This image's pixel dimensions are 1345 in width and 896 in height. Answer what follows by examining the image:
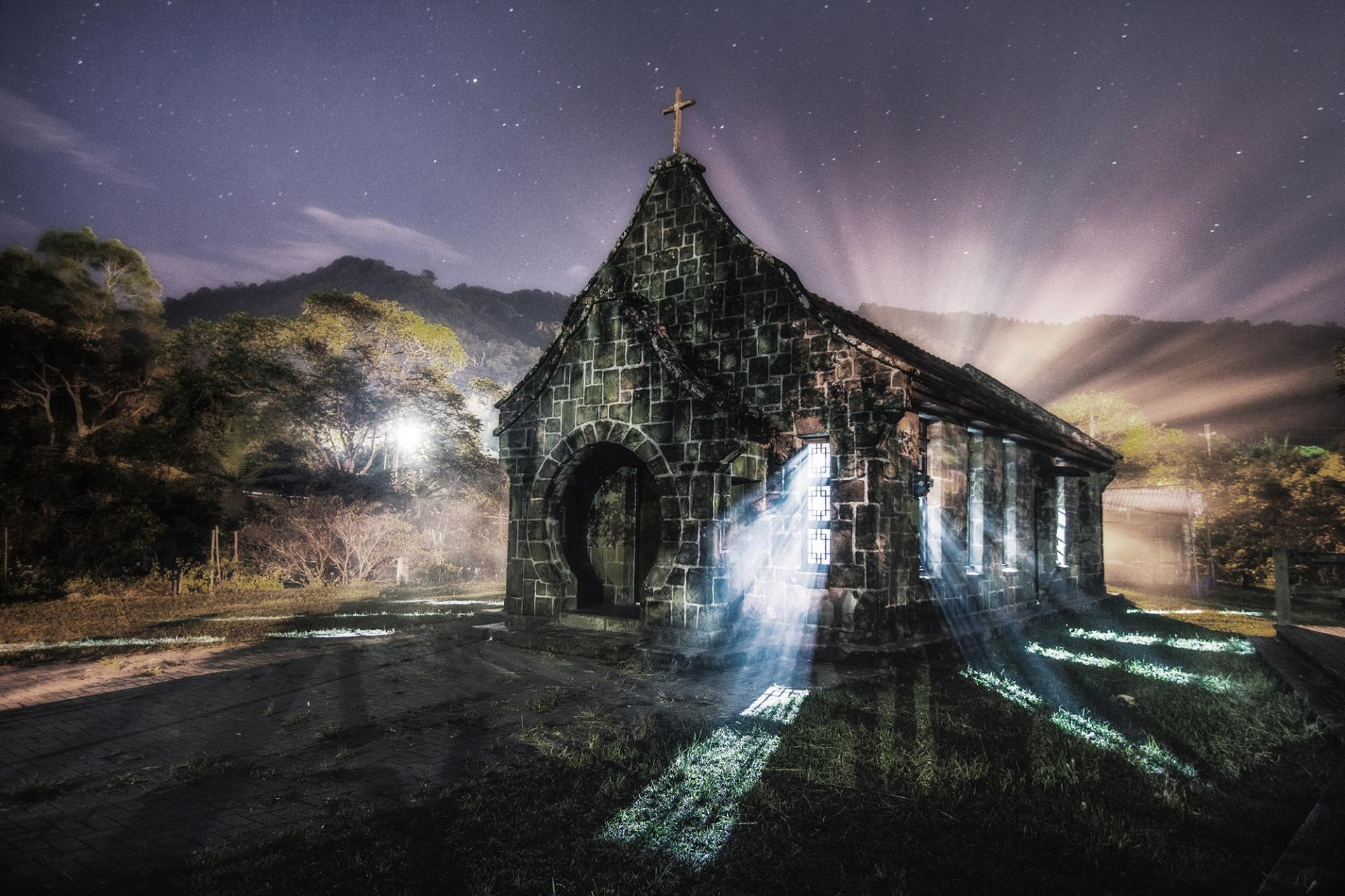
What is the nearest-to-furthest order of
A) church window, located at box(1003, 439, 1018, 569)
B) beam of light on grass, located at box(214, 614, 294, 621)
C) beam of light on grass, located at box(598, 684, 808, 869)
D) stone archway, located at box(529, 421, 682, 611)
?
1. beam of light on grass, located at box(598, 684, 808, 869)
2. stone archway, located at box(529, 421, 682, 611)
3. beam of light on grass, located at box(214, 614, 294, 621)
4. church window, located at box(1003, 439, 1018, 569)

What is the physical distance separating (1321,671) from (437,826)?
11025 mm

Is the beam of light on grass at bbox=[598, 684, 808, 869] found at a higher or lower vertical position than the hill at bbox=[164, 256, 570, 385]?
lower

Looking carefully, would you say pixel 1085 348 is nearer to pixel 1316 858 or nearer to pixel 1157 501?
pixel 1157 501

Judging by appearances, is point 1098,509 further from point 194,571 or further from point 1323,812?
point 194,571

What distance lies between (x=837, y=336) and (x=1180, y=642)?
950 cm

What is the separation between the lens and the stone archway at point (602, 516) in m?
10.8

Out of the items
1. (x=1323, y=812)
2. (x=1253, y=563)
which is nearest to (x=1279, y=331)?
(x=1253, y=563)

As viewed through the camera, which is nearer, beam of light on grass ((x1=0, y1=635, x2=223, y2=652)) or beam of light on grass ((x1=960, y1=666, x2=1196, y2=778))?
beam of light on grass ((x1=960, y1=666, x2=1196, y2=778))

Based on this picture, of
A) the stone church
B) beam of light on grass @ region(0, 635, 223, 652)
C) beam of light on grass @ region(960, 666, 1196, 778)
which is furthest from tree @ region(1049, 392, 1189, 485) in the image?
beam of light on grass @ region(0, 635, 223, 652)

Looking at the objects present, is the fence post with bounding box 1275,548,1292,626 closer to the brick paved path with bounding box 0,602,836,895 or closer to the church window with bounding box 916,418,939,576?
the church window with bounding box 916,418,939,576

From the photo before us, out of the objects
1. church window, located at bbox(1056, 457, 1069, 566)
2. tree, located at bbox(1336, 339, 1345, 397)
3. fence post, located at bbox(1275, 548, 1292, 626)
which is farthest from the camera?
church window, located at bbox(1056, 457, 1069, 566)

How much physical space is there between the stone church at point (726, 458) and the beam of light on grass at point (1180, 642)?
7.39ft

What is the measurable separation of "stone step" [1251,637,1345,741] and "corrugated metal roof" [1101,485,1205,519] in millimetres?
18761

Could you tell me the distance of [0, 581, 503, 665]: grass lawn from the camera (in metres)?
11.3
